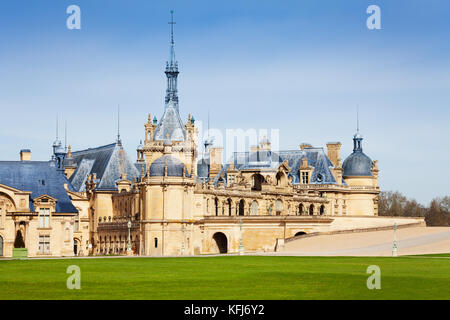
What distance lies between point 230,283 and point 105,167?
252ft

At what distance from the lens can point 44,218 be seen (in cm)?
8875

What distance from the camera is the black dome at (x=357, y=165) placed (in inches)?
5492

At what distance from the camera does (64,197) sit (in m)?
91.7

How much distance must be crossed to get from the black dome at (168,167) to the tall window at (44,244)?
1498 centimetres

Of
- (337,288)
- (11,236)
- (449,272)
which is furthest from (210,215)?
(337,288)

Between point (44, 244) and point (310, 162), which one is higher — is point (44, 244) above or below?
below

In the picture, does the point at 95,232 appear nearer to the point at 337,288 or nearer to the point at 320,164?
the point at 320,164

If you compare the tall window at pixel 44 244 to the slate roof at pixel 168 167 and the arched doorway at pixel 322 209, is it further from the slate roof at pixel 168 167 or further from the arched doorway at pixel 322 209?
the arched doorway at pixel 322 209

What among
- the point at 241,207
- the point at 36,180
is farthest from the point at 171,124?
the point at 36,180

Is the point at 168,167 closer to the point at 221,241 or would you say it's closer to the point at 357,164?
the point at 221,241

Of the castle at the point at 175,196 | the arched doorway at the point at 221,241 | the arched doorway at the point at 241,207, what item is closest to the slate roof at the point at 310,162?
the castle at the point at 175,196

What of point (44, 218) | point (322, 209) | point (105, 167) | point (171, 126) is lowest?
point (44, 218)

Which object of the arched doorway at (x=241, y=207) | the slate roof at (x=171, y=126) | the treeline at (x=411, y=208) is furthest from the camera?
the treeline at (x=411, y=208)

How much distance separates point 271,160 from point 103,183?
21.9 metres
